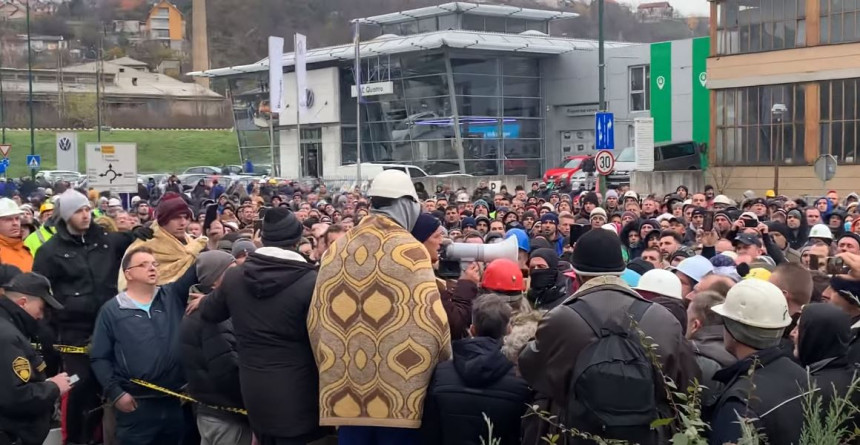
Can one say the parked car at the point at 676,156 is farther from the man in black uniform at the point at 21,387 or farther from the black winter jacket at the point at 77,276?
the man in black uniform at the point at 21,387

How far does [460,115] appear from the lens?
49875 millimetres

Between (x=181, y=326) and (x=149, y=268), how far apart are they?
0.54 meters

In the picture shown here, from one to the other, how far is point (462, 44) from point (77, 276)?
41603 millimetres

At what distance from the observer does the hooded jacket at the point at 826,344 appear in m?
4.57

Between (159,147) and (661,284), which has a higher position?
(159,147)

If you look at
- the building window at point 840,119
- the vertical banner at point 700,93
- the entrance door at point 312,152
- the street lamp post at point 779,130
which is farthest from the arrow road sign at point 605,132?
the entrance door at point 312,152

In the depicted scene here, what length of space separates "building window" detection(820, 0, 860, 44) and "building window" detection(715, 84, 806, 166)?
2091 millimetres

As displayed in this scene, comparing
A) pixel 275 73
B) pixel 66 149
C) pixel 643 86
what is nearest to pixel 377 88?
pixel 275 73

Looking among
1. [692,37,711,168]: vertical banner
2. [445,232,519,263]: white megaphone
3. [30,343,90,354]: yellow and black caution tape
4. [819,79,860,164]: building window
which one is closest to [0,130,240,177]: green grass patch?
[692,37,711,168]: vertical banner

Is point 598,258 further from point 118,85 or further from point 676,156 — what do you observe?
point 118,85

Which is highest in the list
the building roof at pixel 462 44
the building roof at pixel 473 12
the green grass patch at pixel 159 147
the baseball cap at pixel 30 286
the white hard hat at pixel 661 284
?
the building roof at pixel 473 12

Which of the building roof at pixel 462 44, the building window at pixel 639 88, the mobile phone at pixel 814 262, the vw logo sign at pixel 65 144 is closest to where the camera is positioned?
the mobile phone at pixel 814 262

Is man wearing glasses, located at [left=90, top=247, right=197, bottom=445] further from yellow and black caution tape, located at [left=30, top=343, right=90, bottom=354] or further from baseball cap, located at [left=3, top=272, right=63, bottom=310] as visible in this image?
yellow and black caution tape, located at [left=30, top=343, right=90, bottom=354]

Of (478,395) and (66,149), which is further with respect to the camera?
(66,149)
